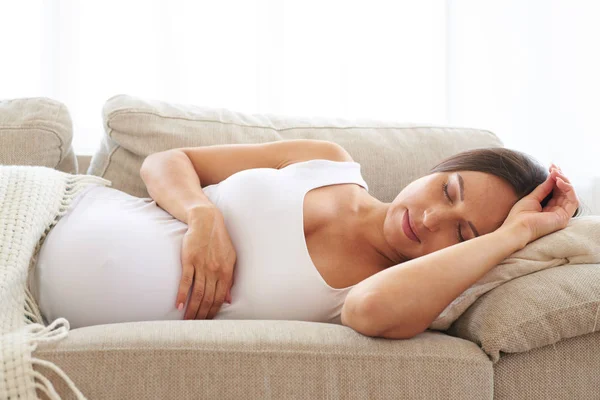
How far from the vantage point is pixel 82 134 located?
9.84 feet

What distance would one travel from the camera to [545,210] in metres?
1.44

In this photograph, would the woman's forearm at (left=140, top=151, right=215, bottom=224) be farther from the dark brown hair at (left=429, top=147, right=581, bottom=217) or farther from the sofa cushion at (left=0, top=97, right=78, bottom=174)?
the dark brown hair at (left=429, top=147, right=581, bottom=217)

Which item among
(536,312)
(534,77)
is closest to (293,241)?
(536,312)

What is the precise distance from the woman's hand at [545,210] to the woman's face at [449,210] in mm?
44

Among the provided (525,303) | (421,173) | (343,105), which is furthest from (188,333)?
(343,105)

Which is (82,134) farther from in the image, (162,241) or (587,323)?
(587,323)

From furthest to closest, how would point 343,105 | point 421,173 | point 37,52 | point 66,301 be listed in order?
point 343,105 → point 37,52 → point 421,173 → point 66,301

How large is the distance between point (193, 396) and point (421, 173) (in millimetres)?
1158

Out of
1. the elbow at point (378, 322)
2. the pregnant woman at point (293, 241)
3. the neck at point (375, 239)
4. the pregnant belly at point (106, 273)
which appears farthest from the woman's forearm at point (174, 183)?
the elbow at point (378, 322)

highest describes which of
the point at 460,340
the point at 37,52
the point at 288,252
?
the point at 37,52

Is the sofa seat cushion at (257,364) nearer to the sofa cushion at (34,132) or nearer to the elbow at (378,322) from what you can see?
the elbow at (378,322)

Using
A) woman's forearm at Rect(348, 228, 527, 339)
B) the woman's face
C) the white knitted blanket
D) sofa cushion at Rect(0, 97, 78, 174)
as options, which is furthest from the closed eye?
sofa cushion at Rect(0, 97, 78, 174)

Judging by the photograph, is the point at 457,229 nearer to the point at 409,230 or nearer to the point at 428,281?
the point at 409,230

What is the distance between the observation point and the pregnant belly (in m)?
1.28
